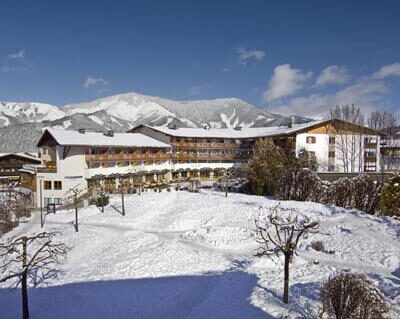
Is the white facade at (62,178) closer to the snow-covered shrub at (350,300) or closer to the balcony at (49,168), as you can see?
the balcony at (49,168)

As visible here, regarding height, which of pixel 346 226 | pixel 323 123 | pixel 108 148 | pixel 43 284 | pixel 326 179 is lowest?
pixel 43 284

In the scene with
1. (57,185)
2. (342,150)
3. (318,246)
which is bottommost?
(318,246)

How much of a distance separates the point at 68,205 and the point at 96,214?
20.6 ft

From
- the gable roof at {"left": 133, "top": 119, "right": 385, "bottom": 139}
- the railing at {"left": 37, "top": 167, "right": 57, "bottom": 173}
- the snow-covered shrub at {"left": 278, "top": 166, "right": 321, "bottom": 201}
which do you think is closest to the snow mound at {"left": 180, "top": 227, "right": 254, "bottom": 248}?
the snow-covered shrub at {"left": 278, "top": 166, "right": 321, "bottom": 201}

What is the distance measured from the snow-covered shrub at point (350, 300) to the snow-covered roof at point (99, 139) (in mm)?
36260

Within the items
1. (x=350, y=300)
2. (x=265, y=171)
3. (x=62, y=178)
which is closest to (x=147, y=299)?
(x=350, y=300)

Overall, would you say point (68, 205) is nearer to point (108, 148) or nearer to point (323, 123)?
point (108, 148)

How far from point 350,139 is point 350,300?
45.1 m

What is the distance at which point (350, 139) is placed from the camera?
51000 millimetres

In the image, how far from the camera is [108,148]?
46.2 meters

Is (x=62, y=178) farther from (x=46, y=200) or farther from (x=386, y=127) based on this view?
(x=386, y=127)

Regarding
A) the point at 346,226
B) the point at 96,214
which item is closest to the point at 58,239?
the point at 96,214

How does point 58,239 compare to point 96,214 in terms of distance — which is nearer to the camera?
point 58,239

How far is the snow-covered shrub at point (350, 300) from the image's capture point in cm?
1021
